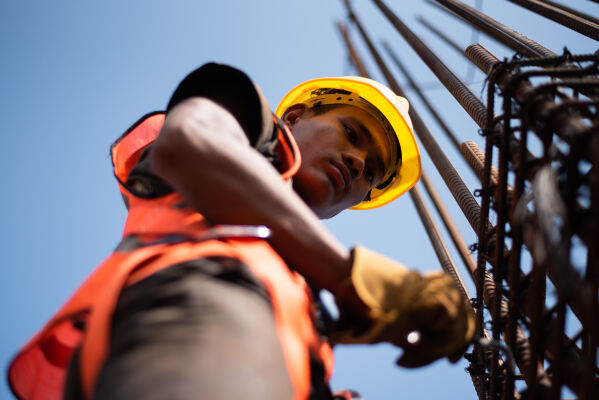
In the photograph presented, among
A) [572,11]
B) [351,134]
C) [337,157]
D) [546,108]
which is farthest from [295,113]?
[572,11]

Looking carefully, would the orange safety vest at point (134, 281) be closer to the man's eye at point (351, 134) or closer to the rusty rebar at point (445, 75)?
the man's eye at point (351, 134)

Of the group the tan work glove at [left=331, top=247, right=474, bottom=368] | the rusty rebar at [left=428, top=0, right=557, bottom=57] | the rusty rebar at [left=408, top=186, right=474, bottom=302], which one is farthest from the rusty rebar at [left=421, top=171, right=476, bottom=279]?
the tan work glove at [left=331, top=247, right=474, bottom=368]

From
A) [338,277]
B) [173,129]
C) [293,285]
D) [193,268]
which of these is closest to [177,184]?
[173,129]

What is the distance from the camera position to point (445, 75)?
4.22 m

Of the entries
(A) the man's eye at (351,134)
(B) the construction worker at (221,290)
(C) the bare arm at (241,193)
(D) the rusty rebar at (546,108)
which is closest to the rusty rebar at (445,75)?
(D) the rusty rebar at (546,108)

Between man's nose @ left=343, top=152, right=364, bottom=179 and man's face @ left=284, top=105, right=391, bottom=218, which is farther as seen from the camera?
man's nose @ left=343, top=152, right=364, bottom=179

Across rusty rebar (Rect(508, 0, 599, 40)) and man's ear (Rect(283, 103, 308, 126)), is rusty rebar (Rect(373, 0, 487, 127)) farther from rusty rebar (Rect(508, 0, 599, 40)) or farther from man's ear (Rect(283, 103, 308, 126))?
man's ear (Rect(283, 103, 308, 126))

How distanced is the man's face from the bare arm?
1.28m

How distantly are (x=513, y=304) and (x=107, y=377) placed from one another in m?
1.96

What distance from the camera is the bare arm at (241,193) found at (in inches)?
74.9

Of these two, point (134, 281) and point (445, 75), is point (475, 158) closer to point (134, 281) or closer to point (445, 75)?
point (445, 75)

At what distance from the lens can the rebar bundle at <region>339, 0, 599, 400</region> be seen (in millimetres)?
1806

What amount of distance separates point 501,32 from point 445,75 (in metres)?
0.63

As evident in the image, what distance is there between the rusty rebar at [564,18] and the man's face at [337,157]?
173 centimetres
